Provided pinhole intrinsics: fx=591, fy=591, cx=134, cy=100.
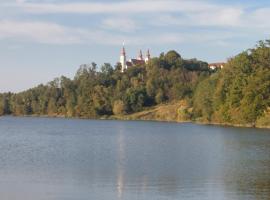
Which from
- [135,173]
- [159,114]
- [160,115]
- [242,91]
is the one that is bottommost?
[135,173]

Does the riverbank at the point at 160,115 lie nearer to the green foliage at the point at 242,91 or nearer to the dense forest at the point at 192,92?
the dense forest at the point at 192,92

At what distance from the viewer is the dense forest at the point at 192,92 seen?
108 m

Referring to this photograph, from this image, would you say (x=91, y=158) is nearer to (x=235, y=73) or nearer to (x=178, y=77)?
(x=235, y=73)

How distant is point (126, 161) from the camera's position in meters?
46.1

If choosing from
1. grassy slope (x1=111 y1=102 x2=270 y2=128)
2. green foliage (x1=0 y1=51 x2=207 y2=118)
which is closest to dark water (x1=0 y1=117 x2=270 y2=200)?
grassy slope (x1=111 y1=102 x2=270 y2=128)

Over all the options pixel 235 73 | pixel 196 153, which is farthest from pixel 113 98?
pixel 196 153

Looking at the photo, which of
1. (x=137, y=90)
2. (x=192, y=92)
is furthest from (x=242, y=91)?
(x=137, y=90)

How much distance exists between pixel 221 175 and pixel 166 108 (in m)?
134

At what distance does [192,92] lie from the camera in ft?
559

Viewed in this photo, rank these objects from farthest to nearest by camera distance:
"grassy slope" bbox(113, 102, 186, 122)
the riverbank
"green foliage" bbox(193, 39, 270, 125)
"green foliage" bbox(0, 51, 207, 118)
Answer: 1. "green foliage" bbox(0, 51, 207, 118)
2. "grassy slope" bbox(113, 102, 186, 122)
3. the riverbank
4. "green foliage" bbox(193, 39, 270, 125)

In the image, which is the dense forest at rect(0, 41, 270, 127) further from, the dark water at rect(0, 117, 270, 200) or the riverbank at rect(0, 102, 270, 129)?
the dark water at rect(0, 117, 270, 200)

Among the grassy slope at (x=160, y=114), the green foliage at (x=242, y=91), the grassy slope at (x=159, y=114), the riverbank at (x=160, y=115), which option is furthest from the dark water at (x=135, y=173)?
the grassy slope at (x=159, y=114)

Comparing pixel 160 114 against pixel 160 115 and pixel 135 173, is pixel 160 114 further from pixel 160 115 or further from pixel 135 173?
pixel 135 173

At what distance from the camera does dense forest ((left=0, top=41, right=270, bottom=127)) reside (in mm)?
108000
